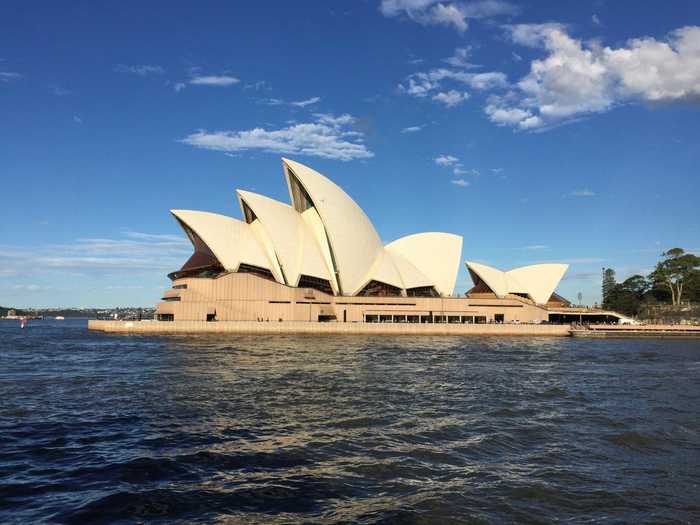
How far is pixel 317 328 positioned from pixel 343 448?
49241 millimetres

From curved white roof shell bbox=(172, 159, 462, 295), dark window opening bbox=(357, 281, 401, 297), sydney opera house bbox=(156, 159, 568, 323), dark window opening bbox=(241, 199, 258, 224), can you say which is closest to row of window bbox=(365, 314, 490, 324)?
sydney opera house bbox=(156, 159, 568, 323)

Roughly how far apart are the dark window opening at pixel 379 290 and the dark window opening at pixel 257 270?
38.1 feet

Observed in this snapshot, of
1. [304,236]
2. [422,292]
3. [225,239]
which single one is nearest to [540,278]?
[422,292]

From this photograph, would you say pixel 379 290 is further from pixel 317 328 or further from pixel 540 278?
pixel 540 278

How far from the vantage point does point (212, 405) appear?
16.5 m

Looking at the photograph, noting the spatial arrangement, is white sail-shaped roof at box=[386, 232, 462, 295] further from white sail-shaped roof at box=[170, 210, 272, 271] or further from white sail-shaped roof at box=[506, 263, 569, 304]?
white sail-shaped roof at box=[170, 210, 272, 271]

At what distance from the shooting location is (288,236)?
63.0 m

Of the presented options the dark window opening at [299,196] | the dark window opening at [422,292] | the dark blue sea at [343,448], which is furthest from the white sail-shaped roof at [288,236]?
the dark blue sea at [343,448]

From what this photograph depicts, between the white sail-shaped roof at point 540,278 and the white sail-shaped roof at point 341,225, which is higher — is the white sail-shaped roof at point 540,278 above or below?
below

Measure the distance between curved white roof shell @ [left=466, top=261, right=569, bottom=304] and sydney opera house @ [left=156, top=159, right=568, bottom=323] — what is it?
4908 millimetres

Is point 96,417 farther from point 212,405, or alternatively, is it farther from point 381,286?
point 381,286

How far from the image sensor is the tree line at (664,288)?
9738 cm

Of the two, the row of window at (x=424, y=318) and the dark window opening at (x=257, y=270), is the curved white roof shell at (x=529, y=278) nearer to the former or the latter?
the row of window at (x=424, y=318)

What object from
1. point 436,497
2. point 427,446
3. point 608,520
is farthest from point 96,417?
point 608,520
